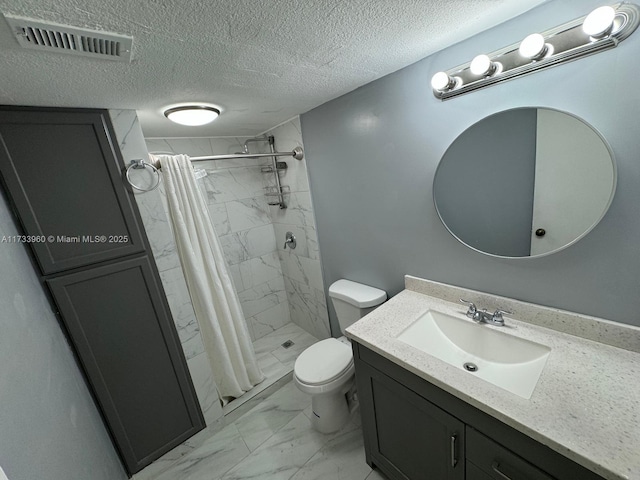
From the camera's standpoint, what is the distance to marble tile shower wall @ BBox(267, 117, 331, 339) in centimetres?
212

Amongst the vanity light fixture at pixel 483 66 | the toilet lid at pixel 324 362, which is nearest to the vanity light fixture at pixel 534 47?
the vanity light fixture at pixel 483 66

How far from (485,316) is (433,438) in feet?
1.83

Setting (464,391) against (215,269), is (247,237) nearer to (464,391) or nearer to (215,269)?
(215,269)

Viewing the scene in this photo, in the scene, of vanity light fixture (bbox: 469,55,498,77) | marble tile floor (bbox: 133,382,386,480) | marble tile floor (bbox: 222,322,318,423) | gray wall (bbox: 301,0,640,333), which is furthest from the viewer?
marble tile floor (bbox: 222,322,318,423)

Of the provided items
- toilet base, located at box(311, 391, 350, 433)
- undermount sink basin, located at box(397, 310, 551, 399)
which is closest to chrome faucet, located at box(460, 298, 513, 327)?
undermount sink basin, located at box(397, 310, 551, 399)

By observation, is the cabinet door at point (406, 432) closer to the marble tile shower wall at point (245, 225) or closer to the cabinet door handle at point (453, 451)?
the cabinet door handle at point (453, 451)

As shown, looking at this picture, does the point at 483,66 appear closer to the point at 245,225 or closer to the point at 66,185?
the point at 66,185

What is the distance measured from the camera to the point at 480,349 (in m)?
1.14

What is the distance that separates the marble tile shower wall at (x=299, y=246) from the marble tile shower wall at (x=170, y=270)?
1.05 meters

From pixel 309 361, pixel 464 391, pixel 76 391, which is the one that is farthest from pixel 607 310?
pixel 76 391

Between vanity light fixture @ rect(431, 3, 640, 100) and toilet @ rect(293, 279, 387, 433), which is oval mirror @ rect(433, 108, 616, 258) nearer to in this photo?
vanity light fixture @ rect(431, 3, 640, 100)

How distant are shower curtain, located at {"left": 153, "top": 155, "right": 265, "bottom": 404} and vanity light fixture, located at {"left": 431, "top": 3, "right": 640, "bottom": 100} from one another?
1.56 metres

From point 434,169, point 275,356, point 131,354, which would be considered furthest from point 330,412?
point 434,169

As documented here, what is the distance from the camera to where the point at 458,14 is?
2.83ft
